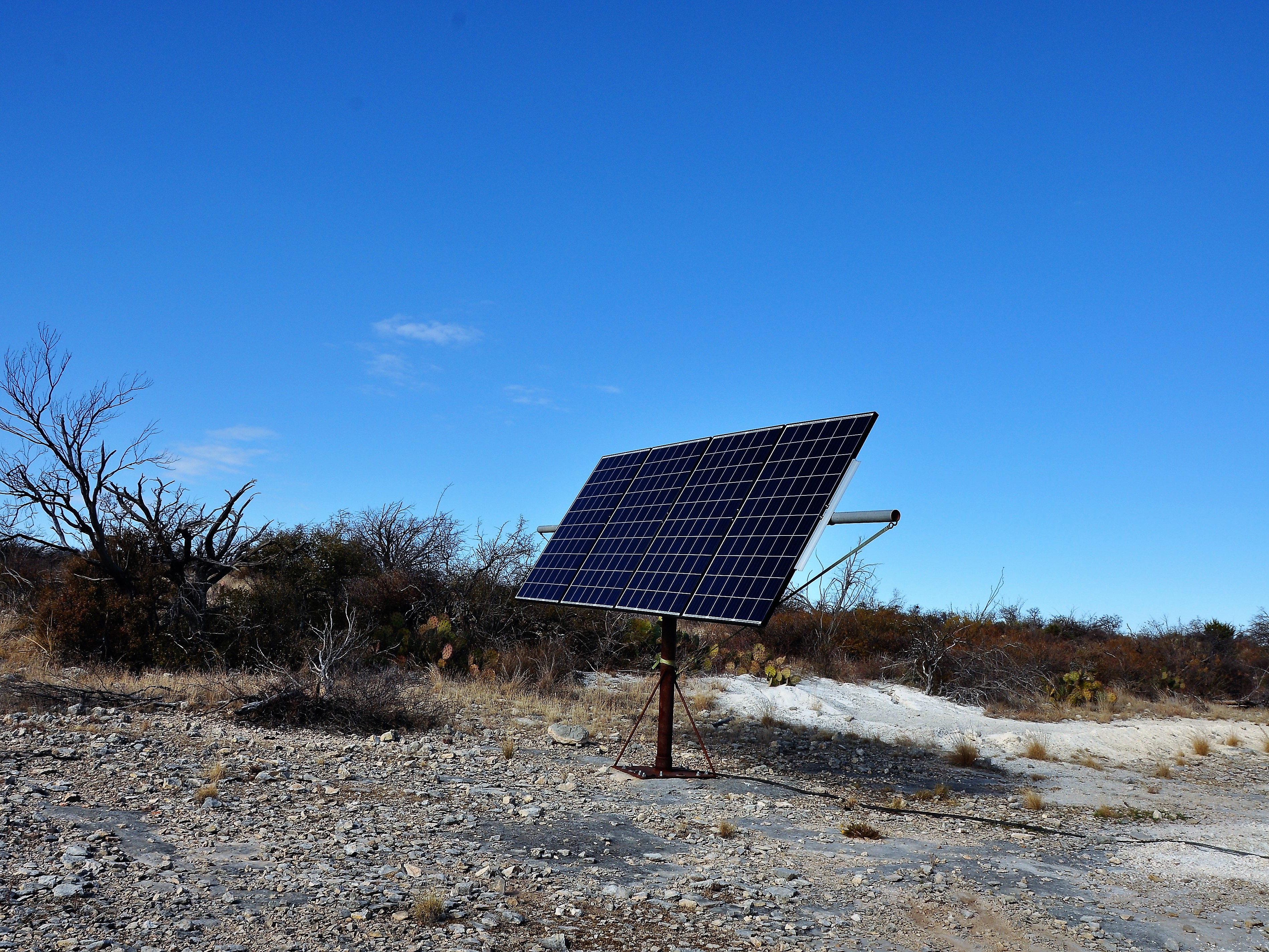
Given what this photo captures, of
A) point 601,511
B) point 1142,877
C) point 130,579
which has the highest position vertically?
point 601,511

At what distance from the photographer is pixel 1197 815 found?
442 inches

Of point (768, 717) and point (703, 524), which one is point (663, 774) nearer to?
point (703, 524)

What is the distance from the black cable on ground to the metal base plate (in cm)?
61

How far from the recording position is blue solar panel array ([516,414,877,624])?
9.34 m

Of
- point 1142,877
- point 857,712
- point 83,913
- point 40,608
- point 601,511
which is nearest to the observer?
point 83,913

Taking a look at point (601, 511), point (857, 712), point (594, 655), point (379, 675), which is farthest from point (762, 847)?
point (594, 655)

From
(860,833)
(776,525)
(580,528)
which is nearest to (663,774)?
(860,833)

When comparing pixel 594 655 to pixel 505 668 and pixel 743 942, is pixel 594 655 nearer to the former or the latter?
pixel 505 668

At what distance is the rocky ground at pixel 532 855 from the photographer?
584cm

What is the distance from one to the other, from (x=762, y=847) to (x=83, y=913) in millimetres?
5328

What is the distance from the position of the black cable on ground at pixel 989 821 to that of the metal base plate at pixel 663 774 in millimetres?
614

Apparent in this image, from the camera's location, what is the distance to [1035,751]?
14.6 meters

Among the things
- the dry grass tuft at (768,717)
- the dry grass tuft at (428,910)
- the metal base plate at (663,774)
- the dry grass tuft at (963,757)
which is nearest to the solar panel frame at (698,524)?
the metal base plate at (663,774)

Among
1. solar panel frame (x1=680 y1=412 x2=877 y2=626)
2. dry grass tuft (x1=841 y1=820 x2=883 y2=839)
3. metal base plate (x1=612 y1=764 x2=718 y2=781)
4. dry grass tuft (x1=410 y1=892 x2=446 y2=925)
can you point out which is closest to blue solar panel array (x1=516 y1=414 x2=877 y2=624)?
solar panel frame (x1=680 y1=412 x2=877 y2=626)
